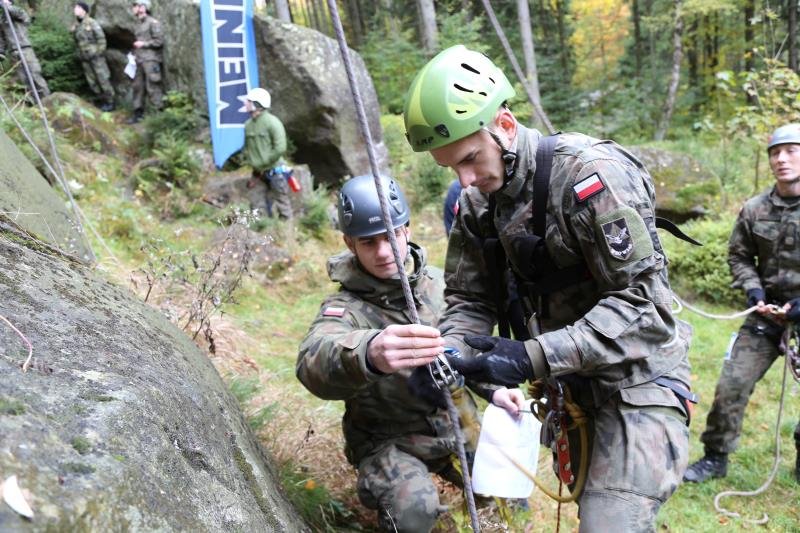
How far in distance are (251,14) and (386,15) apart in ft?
58.4

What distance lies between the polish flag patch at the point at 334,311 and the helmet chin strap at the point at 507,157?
1076 millimetres

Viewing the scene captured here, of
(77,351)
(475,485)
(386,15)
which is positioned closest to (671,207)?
(475,485)

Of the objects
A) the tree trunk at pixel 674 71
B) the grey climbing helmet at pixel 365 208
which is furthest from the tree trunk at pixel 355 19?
the grey climbing helmet at pixel 365 208

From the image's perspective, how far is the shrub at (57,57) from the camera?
14.2 metres

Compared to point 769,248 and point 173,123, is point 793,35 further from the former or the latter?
point 173,123

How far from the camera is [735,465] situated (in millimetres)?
5164

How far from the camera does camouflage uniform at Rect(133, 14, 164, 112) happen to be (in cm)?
1324

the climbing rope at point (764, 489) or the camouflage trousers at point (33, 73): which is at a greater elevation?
the camouflage trousers at point (33, 73)

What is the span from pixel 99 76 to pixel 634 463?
49.3 feet

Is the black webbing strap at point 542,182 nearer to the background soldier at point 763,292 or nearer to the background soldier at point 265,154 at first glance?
the background soldier at point 763,292

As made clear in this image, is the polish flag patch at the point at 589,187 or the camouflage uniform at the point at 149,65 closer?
the polish flag patch at the point at 589,187

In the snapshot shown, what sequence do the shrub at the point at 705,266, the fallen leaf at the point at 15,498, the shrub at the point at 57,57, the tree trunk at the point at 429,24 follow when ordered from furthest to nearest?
the tree trunk at the point at 429,24 → the shrub at the point at 57,57 → the shrub at the point at 705,266 → the fallen leaf at the point at 15,498

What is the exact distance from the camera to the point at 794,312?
177 inches

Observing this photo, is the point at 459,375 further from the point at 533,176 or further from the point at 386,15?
the point at 386,15
